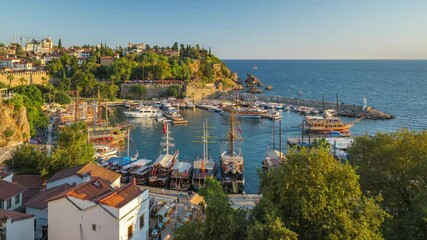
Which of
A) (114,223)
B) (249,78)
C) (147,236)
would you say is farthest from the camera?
(249,78)

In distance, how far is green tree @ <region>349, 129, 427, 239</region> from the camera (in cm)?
1275

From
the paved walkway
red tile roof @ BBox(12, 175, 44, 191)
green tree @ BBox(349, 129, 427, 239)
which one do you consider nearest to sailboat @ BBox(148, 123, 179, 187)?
red tile roof @ BBox(12, 175, 44, 191)

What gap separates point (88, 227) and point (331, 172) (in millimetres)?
8764

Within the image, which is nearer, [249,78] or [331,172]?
[331,172]

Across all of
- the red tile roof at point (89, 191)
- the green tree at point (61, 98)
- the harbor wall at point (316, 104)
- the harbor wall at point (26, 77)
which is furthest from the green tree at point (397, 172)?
the harbor wall at point (26, 77)

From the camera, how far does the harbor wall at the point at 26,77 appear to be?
6244 cm

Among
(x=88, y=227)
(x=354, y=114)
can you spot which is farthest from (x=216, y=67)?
(x=88, y=227)

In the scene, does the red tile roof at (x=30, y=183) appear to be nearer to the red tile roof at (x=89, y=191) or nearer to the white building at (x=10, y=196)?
the white building at (x=10, y=196)

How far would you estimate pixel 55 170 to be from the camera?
2148cm

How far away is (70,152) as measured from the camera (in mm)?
22500

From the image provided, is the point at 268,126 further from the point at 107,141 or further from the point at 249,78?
the point at 249,78

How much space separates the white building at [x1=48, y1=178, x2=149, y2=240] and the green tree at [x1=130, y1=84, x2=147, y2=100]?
57.5 m

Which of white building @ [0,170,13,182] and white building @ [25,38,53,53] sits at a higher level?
white building @ [25,38,53,53]

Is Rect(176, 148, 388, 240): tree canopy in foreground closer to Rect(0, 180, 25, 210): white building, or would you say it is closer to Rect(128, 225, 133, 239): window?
Rect(128, 225, 133, 239): window
